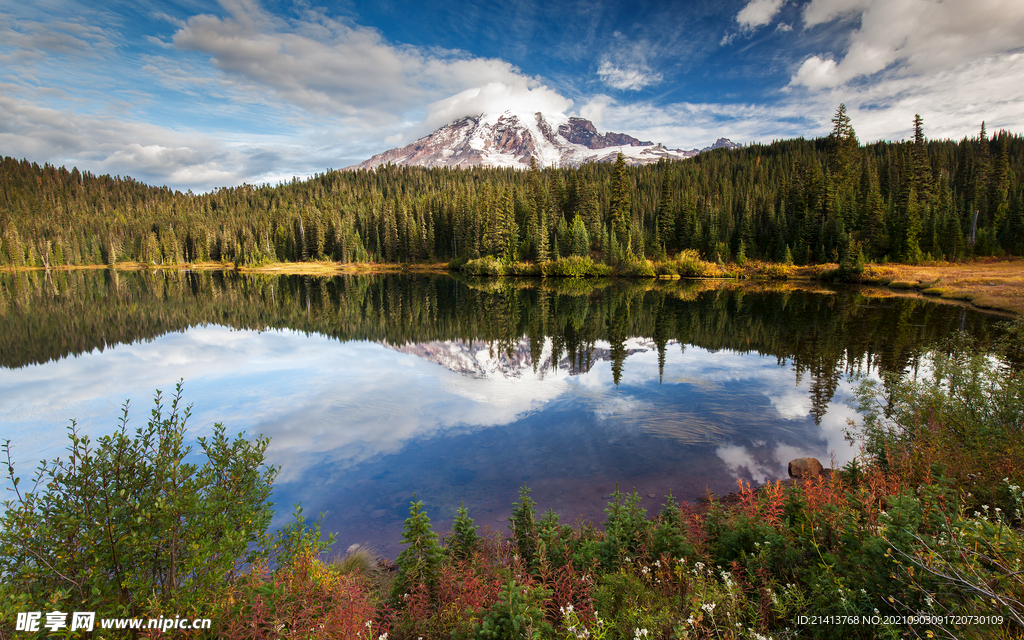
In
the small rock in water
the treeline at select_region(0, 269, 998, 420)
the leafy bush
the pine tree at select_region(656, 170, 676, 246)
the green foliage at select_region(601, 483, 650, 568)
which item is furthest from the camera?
the pine tree at select_region(656, 170, 676, 246)

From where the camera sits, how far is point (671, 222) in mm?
93188

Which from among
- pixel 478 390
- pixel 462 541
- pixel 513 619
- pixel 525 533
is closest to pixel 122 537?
pixel 513 619

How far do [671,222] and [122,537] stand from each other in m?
98.4

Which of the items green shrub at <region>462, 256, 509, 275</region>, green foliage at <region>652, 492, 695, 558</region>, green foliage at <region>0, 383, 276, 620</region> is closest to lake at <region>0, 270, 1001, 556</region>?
green foliage at <region>652, 492, 695, 558</region>

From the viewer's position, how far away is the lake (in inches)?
499

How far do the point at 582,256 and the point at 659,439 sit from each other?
7068cm

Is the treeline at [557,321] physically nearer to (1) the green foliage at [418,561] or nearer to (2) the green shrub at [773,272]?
(1) the green foliage at [418,561]

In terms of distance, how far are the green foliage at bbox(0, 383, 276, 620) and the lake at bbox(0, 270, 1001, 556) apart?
4955mm

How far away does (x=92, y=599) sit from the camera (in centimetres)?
450

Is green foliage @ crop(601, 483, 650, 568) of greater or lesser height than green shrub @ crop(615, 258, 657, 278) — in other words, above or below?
below

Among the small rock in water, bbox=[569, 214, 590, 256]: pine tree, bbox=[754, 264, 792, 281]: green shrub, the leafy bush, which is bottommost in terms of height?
the small rock in water

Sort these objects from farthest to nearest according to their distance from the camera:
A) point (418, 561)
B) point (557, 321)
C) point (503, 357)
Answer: point (557, 321) → point (503, 357) → point (418, 561)

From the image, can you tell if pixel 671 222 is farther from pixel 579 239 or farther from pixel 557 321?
pixel 557 321

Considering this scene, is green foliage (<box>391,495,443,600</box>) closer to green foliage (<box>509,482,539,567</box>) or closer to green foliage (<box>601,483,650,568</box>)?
green foliage (<box>509,482,539,567</box>)
